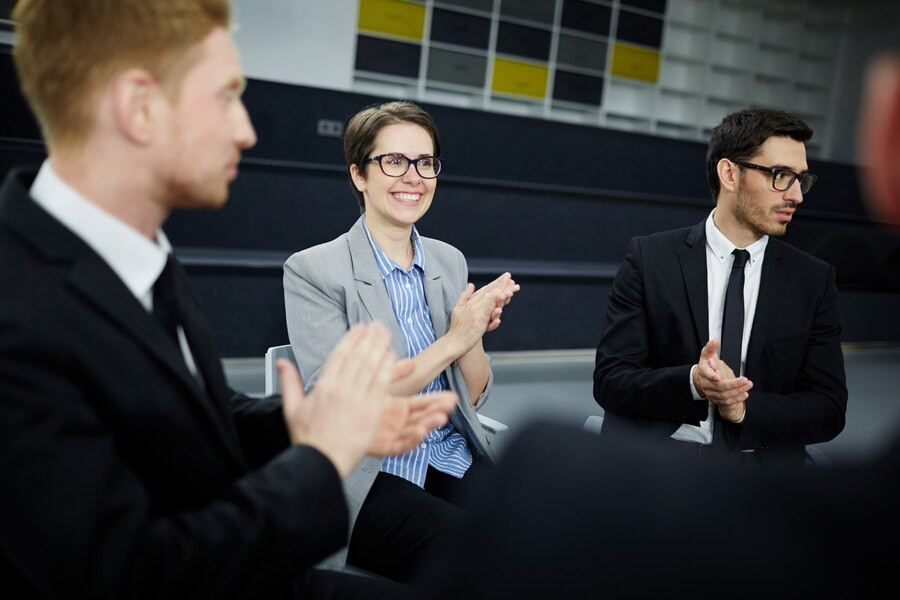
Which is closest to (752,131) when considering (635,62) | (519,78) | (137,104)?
(137,104)

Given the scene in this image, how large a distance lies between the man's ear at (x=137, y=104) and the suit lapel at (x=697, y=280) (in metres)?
1.52

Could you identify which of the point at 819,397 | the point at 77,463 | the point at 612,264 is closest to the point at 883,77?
the point at 77,463

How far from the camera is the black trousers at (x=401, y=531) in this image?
1.54 metres

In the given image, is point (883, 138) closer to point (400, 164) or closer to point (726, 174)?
point (400, 164)

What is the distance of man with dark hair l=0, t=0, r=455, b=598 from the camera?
0.70 metres

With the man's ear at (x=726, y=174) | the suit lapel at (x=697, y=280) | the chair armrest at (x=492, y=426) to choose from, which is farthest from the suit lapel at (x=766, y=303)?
the chair armrest at (x=492, y=426)

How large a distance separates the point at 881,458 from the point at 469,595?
25cm

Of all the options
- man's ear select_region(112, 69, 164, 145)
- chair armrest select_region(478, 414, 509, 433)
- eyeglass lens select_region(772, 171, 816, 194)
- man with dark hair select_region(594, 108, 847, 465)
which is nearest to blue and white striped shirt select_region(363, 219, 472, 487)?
chair armrest select_region(478, 414, 509, 433)

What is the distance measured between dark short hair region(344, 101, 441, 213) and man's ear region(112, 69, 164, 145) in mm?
1213

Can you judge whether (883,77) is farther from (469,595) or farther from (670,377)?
(670,377)

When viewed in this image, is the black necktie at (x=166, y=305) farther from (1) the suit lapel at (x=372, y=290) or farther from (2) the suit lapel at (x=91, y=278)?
(1) the suit lapel at (x=372, y=290)

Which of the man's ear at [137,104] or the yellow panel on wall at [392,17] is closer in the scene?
the man's ear at [137,104]

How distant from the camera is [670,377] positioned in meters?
1.89

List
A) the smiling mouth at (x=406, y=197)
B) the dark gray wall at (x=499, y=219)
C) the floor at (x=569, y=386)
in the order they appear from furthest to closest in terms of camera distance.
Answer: the dark gray wall at (x=499, y=219) → the floor at (x=569, y=386) → the smiling mouth at (x=406, y=197)
